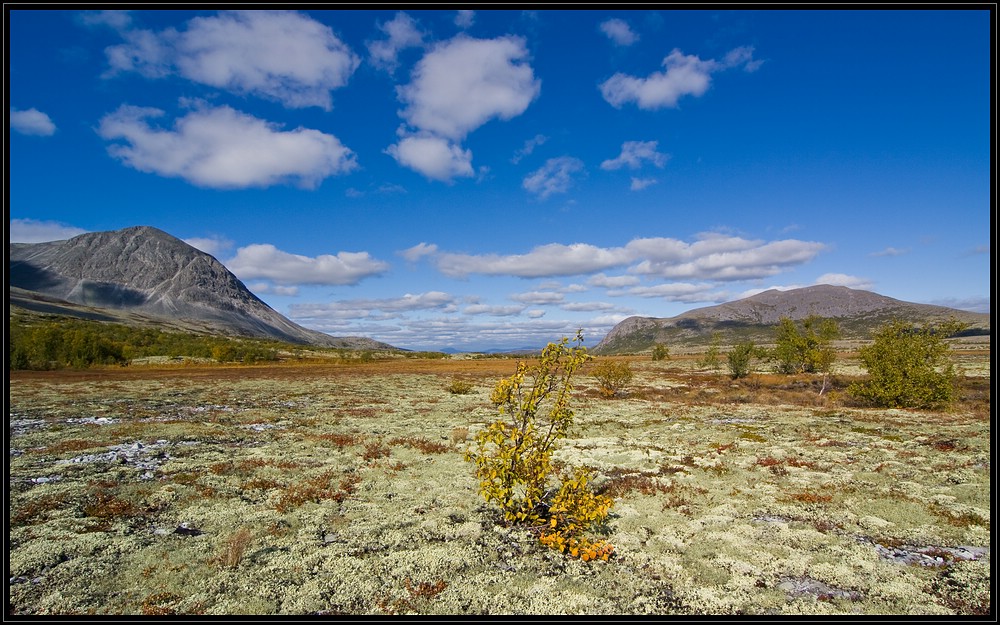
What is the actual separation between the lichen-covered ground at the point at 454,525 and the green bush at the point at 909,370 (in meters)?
9.13

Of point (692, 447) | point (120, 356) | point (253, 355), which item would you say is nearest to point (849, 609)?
point (692, 447)

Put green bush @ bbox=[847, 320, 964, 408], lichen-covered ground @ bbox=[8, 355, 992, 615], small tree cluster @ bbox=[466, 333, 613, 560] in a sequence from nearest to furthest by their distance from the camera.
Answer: lichen-covered ground @ bbox=[8, 355, 992, 615]
small tree cluster @ bbox=[466, 333, 613, 560]
green bush @ bbox=[847, 320, 964, 408]

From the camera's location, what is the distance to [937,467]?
12.8 metres

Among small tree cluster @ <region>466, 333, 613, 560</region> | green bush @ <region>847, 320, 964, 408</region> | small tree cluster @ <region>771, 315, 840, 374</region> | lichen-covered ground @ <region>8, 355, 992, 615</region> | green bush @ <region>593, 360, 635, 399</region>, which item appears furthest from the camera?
small tree cluster @ <region>771, 315, 840, 374</region>

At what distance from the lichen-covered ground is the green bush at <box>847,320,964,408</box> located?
30.0 ft

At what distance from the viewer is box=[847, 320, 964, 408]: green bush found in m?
26.1

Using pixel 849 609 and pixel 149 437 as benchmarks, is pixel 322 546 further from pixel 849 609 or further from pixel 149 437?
pixel 149 437

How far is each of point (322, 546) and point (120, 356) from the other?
3060 inches

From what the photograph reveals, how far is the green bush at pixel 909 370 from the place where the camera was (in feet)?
85.6

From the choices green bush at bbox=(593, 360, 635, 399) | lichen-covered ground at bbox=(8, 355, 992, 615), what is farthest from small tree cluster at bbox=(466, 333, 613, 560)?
green bush at bbox=(593, 360, 635, 399)

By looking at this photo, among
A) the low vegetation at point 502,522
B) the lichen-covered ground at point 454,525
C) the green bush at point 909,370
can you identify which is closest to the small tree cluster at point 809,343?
the green bush at point 909,370

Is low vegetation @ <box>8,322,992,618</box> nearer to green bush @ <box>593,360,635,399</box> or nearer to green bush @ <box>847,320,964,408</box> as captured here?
green bush @ <box>847,320,964,408</box>

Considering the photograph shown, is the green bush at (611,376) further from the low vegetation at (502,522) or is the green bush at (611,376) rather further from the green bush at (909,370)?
the low vegetation at (502,522)

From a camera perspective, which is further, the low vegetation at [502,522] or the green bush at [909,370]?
the green bush at [909,370]
